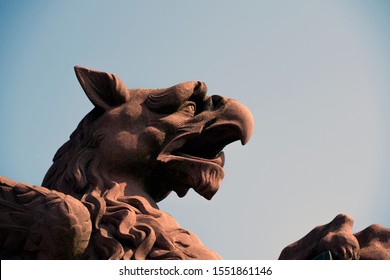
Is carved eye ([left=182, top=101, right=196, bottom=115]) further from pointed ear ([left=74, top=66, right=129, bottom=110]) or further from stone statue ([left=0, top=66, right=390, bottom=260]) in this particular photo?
pointed ear ([left=74, top=66, right=129, bottom=110])

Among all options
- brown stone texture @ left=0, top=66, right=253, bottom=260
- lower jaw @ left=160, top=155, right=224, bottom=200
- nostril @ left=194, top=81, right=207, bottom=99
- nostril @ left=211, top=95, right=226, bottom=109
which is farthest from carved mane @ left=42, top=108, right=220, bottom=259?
nostril @ left=211, top=95, right=226, bottom=109

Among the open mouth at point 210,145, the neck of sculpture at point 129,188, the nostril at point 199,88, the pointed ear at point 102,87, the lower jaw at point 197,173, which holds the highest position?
the nostril at point 199,88

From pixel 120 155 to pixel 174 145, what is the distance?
0.53 meters

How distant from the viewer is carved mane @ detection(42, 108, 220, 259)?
8.49 meters

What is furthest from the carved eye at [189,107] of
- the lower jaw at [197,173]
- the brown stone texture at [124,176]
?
the lower jaw at [197,173]

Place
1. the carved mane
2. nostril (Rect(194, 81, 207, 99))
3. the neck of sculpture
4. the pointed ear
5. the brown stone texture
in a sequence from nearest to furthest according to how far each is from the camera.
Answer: the brown stone texture → the carved mane → the neck of sculpture → the pointed ear → nostril (Rect(194, 81, 207, 99))

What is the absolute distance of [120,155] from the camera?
9.20 meters

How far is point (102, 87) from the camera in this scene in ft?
31.7

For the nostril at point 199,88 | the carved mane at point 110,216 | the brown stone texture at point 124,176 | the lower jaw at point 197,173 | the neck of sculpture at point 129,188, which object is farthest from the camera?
the nostril at point 199,88

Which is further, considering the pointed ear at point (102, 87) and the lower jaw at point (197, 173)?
the pointed ear at point (102, 87)

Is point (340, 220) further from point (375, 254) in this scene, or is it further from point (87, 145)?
point (87, 145)

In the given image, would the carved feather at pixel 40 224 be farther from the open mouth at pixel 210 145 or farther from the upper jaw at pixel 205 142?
the open mouth at pixel 210 145

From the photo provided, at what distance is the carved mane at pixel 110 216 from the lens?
8492mm

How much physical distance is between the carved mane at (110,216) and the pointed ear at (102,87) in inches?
5.3
